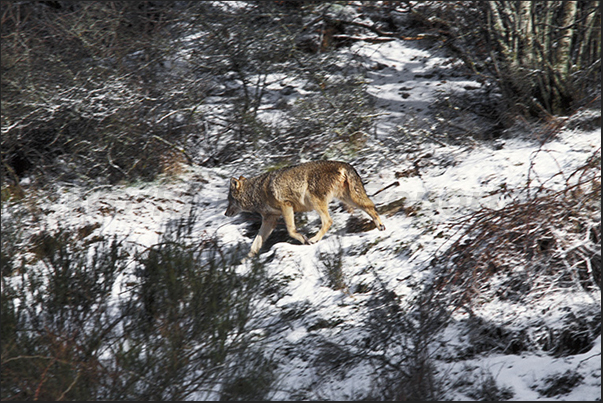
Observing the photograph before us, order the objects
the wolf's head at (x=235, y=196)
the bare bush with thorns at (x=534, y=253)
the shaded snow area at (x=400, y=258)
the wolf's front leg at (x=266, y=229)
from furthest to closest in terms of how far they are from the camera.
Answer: the wolf's head at (x=235, y=196), the wolf's front leg at (x=266, y=229), the bare bush with thorns at (x=534, y=253), the shaded snow area at (x=400, y=258)

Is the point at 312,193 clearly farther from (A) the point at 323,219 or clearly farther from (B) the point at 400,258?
(B) the point at 400,258

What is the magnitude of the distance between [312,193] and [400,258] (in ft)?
5.19

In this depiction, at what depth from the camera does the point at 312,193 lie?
27.3 ft

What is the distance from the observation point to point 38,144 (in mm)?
12180

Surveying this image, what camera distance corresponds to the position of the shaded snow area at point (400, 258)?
17.9ft

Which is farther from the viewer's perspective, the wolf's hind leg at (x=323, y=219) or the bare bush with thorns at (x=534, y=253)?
the wolf's hind leg at (x=323, y=219)

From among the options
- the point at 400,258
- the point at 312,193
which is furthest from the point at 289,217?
the point at 400,258

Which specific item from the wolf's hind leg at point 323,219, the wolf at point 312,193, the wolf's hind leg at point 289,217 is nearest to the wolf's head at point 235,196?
the wolf at point 312,193

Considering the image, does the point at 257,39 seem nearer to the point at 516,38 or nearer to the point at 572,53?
the point at 516,38

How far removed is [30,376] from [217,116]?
28.6 ft

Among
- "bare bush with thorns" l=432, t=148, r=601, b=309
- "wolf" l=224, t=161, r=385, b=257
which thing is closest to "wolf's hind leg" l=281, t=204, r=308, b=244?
"wolf" l=224, t=161, r=385, b=257

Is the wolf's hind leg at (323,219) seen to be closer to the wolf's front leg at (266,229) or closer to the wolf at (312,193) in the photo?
the wolf at (312,193)

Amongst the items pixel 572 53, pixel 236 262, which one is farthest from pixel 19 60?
pixel 572 53

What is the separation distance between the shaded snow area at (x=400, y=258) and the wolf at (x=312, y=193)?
0.29m
